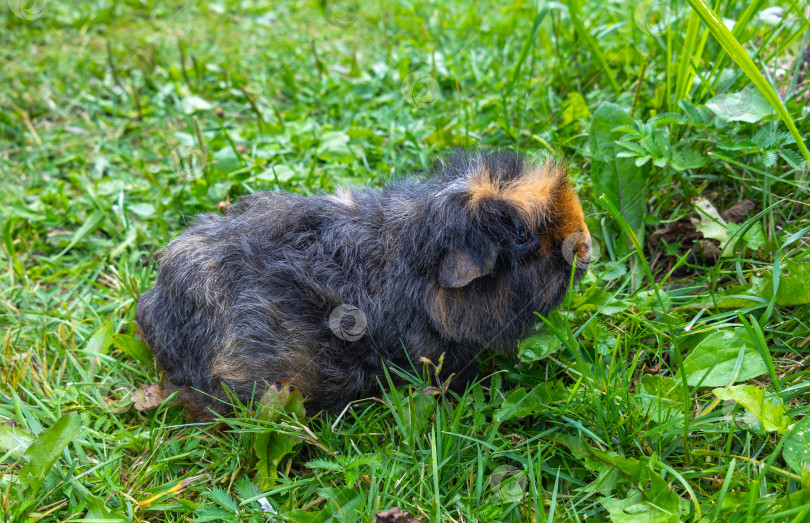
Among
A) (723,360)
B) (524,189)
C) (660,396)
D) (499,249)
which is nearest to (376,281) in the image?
(499,249)

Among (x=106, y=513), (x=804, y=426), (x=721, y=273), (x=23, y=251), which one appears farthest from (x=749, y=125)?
(x=23, y=251)

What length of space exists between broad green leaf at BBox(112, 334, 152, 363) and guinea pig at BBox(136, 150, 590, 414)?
0.45 m

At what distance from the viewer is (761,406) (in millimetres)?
2223

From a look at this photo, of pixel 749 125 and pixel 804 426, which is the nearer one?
pixel 804 426

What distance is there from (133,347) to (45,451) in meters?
0.71

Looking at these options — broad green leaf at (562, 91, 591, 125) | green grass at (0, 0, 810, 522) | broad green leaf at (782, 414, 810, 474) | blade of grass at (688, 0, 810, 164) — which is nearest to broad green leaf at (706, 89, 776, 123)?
green grass at (0, 0, 810, 522)

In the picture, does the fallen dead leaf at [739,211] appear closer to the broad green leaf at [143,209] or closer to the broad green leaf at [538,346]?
the broad green leaf at [538,346]

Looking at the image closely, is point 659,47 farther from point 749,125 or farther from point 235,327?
point 235,327

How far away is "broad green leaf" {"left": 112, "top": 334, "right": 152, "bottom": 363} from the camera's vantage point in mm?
3088

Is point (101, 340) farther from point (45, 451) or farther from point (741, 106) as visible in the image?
point (741, 106)

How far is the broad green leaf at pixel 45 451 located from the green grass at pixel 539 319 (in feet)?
0.04

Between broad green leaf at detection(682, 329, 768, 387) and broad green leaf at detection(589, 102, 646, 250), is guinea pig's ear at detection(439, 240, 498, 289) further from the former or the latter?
broad green leaf at detection(589, 102, 646, 250)

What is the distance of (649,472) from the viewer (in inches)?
86.0

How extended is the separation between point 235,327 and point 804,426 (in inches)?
93.2
